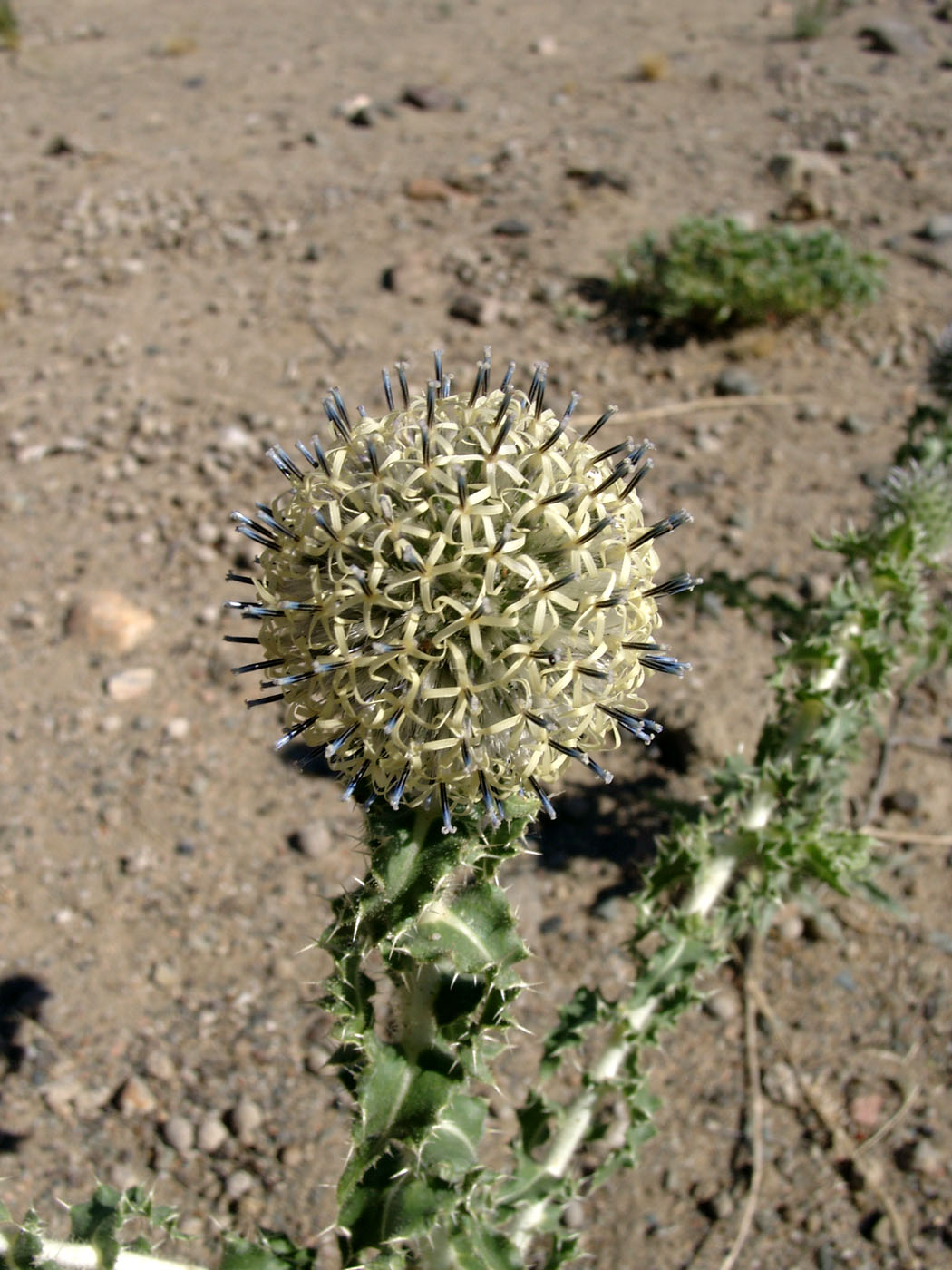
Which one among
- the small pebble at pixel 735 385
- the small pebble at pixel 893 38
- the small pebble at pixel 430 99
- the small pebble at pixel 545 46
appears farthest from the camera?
the small pebble at pixel 545 46

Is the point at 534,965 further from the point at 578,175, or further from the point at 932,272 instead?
the point at 578,175

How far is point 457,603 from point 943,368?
522cm

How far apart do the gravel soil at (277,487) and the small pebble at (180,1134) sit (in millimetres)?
21

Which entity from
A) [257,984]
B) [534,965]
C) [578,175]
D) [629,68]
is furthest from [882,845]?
[629,68]

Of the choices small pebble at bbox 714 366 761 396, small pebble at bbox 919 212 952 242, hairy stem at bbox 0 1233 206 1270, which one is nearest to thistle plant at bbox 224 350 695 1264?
hairy stem at bbox 0 1233 206 1270

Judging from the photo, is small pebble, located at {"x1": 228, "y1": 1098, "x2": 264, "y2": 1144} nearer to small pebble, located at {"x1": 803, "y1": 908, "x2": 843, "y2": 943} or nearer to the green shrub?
small pebble, located at {"x1": 803, "y1": 908, "x2": 843, "y2": 943}

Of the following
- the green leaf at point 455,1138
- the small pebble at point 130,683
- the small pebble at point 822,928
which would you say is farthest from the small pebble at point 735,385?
the green leaf at point 455,1138

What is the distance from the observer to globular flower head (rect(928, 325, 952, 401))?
6348 millimetres

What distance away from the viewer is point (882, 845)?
5.80 metres

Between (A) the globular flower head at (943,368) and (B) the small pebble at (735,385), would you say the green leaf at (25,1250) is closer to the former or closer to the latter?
(A) the globular flower head at (943,368)

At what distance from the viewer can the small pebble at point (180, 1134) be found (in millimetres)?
4586

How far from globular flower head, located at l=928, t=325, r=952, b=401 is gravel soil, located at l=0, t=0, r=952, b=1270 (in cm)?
129

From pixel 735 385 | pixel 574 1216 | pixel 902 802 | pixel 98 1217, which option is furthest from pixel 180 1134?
pixel 735 385

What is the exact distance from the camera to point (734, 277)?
27.9ft
